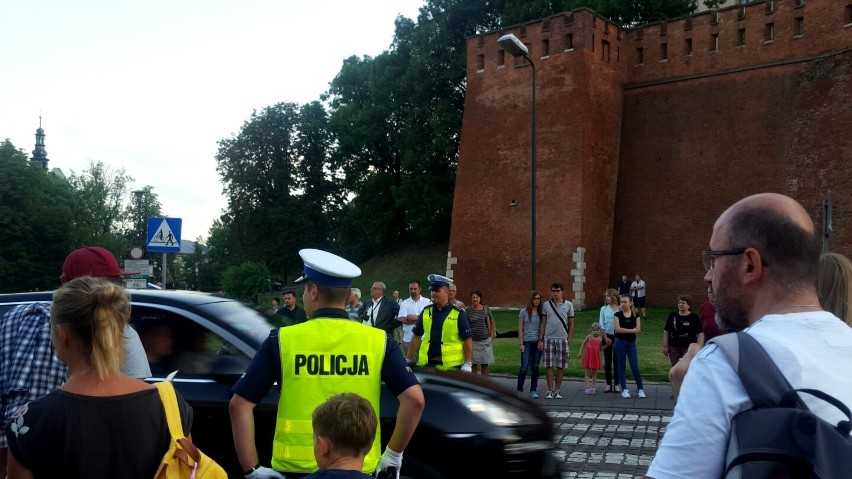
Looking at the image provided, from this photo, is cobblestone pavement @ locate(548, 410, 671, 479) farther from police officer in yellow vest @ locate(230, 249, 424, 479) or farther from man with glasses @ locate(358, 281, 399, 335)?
man with glasses @ locate(358, 281, 399, 335)

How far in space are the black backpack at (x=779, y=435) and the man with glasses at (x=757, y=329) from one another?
1.0 inches

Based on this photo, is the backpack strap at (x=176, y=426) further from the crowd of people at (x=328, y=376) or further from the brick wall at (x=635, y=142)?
the brick wall at (x=635, y=142)

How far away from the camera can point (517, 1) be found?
41.0 meters

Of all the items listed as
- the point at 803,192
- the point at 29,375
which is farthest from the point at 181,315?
the point at 803,192

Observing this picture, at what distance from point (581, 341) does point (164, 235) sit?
12.7 meters

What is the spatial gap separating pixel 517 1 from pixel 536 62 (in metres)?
6.56

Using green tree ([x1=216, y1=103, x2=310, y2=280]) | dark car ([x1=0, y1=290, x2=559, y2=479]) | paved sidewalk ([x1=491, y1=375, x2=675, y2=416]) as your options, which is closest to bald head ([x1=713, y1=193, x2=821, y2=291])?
dark car ([x1=0, y1=290, x2=559, y2=479])

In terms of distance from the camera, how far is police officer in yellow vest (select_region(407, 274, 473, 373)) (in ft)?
Answer: 33.1

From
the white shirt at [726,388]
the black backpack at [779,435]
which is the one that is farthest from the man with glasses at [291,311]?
the black backpack at [779,435]

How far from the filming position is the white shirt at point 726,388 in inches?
72.7

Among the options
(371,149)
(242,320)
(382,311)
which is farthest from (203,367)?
(371,149)

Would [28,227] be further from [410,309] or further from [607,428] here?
[607,428]

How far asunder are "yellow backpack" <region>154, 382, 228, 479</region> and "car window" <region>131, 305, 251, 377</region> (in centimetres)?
301

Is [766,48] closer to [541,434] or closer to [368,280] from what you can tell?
[368,280]
